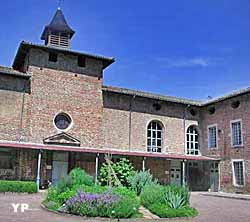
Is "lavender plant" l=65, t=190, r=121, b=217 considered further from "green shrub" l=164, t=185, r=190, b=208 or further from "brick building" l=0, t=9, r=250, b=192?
"brick building" l=0, t=9, r=250, b=192

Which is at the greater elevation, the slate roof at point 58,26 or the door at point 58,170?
the slate roof at point 58,26

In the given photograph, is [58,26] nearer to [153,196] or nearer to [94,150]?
[94,150]

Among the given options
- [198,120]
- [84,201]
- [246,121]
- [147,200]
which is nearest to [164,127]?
[198,120]

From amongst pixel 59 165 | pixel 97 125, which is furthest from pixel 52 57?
pixel 59 165

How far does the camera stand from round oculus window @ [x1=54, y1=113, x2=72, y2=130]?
21883 millimetres

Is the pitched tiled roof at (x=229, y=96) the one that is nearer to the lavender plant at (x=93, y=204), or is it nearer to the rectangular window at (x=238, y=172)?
the rectangular window at (x=238, y=172)

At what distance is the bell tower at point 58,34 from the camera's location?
24.4 m

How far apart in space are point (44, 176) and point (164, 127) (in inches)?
393

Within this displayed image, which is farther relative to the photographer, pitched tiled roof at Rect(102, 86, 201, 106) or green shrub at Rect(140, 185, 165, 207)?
pitched tiled roof at Rect(102, 86, 201, 106)

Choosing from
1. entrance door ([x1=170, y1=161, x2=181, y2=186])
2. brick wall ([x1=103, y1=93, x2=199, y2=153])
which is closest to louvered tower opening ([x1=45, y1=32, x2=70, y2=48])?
brick wall ([x1=103, y1=93, x2=199, y2=153])

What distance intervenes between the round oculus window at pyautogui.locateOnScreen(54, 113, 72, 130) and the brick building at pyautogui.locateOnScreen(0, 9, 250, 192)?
0.22 feet

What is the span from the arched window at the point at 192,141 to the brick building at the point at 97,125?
0.08 m

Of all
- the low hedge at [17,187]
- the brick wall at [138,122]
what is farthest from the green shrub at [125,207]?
the brick wall at [138,122]

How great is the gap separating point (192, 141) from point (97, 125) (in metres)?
8.69
